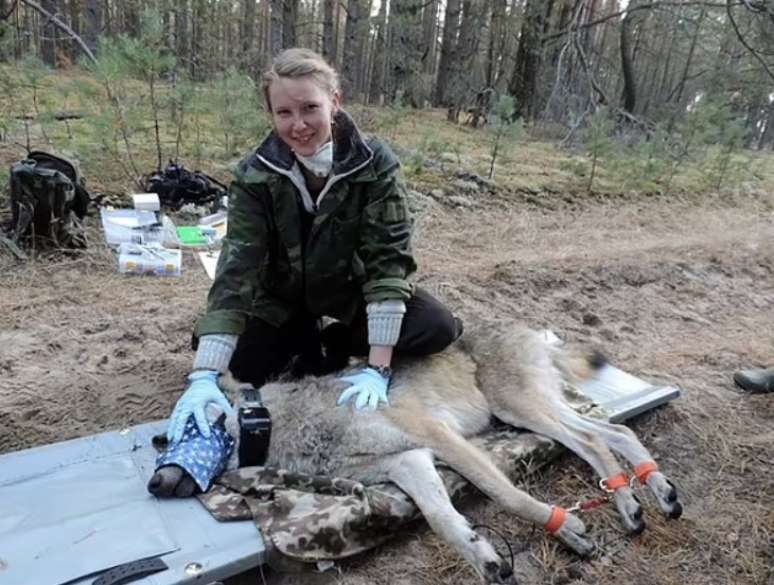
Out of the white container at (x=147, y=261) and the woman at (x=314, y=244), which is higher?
the woman at (x=314, y=244)

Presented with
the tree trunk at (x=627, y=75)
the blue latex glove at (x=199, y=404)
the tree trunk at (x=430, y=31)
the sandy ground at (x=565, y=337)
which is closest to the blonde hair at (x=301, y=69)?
the blue latex glove at (x=199, y=404)

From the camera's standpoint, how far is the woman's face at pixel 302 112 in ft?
9.01

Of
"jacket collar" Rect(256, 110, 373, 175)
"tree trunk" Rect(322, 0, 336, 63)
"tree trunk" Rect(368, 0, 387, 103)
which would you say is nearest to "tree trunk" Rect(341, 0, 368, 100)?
"tree trunk" Rect(322, 0, 336, 63)

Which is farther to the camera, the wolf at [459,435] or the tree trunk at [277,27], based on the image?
the tree trunk at [277,27]

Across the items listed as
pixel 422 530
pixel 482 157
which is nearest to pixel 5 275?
pixel 422 530

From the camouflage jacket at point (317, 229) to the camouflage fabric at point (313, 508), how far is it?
749mm

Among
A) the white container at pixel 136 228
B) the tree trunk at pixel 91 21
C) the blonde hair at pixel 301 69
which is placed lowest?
the white container at pixel 136 228

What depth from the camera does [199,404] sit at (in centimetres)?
275

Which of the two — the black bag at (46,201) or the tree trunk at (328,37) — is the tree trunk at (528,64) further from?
the black bag at (46,201)

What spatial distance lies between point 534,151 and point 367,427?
35.8ft

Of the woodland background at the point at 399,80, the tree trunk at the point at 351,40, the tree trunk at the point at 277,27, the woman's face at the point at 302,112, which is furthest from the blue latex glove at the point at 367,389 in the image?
the tree trunk at the point at 351,40

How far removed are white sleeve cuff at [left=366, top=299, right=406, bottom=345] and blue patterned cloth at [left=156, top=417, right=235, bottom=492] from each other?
0.83 metres

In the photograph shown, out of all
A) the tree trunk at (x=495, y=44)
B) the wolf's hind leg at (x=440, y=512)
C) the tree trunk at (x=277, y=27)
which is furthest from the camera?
the tree trunk at (x=495, y=44)

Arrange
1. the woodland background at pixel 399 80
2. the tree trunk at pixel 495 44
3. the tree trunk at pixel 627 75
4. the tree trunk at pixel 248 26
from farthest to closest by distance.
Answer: the tree trunk at pixel 495 44 → the tree trunk at pixel 248 26 → the tree trunk at pixel 627 75 → the woodland background at pixel 399 80
